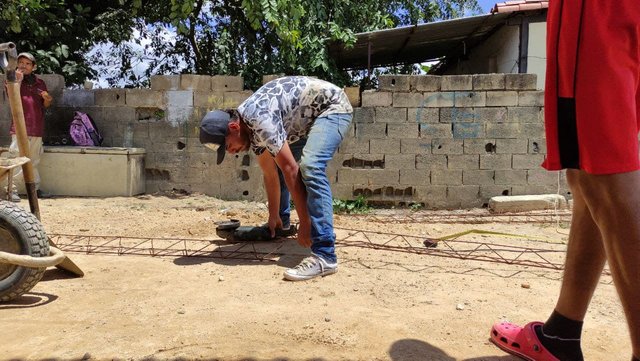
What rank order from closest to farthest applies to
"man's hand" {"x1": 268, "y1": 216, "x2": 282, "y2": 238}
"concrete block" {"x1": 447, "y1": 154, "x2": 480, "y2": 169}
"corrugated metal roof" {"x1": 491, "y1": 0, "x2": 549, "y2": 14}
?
1. "man's hand" {"x1": 268, "y1": 216, "x2": 282, "y2": 238}
2. "concrete block" {"x1": 447, "y1": 154, "x2": 480, "y2": 169}
3. "corrugated metal roof" {"x1": 491, "y1": 0, "x2": 549, "y2": 14}

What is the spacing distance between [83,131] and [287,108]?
4.36 meters

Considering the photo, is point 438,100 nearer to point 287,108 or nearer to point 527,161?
point 527,161

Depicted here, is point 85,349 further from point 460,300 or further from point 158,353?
point 460,300

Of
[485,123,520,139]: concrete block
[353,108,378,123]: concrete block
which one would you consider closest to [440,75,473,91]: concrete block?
[485,123,520,139]: concrete block

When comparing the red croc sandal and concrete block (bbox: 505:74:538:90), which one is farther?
concrete block (bbox: 505:74:538:90)

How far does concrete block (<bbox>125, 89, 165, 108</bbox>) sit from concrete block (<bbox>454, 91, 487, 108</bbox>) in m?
3.81

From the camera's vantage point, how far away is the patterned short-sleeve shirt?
9.83 ft

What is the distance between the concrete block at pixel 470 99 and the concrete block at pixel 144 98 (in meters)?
3.81

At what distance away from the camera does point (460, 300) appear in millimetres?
2570

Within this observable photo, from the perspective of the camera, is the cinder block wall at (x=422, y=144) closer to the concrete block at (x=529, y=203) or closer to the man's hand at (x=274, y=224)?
the concrete block at (x=529, y=203)

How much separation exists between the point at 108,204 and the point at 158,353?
4.39m

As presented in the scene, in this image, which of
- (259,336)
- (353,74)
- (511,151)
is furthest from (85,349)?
(353,74)

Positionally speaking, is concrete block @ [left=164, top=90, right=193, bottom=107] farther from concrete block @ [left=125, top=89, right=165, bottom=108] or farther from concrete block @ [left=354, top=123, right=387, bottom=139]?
concrete block @ [left=354, top=123, right=387, bottom=139]

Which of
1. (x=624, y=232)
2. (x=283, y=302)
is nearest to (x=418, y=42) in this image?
(x=283, y=302)
